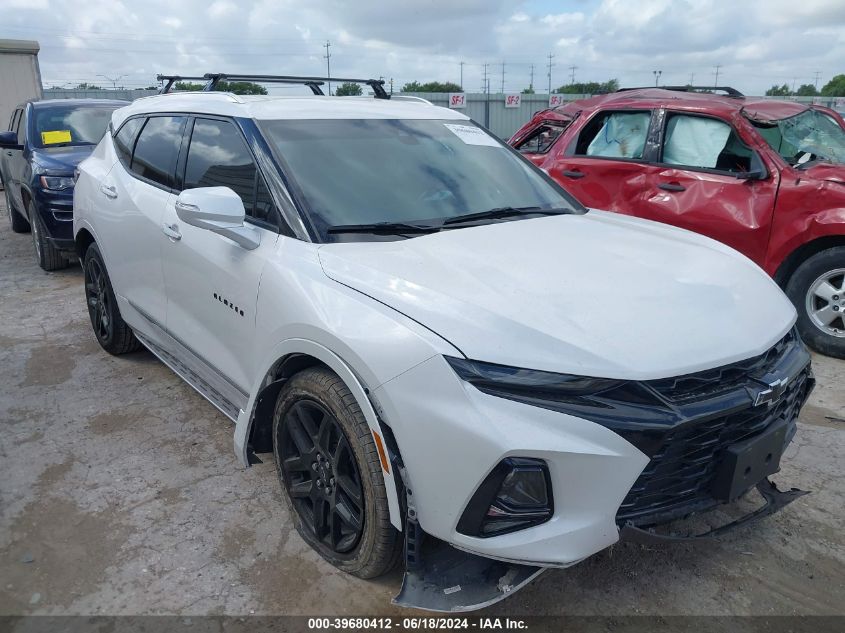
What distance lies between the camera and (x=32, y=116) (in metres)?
7.85

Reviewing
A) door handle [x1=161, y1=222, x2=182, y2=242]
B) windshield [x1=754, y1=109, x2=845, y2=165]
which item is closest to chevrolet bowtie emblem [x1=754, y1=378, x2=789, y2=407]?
door handle [x1=161, y1=222, x2=182, y2=242]

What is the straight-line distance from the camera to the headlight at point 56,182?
6.84 meters

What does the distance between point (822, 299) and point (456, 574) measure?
3976 millimetres

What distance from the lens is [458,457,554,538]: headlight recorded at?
6.30ft

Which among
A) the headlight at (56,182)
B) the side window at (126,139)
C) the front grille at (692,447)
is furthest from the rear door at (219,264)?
the headlight at (56,182)

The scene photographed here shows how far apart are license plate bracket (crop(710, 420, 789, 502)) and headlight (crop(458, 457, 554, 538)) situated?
62cm

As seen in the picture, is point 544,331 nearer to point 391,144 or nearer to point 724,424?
point 724,424

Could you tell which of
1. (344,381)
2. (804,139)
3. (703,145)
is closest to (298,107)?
(344,381)

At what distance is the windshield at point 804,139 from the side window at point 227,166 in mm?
4067

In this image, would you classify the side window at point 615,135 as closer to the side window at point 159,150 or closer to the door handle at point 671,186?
the door handle at point 671,186

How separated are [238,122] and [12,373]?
285cm

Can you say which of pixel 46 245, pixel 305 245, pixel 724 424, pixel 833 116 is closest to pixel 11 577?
pixel 305 245

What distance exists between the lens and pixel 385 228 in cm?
275

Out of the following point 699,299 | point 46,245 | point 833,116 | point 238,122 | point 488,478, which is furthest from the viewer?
point 46,245
